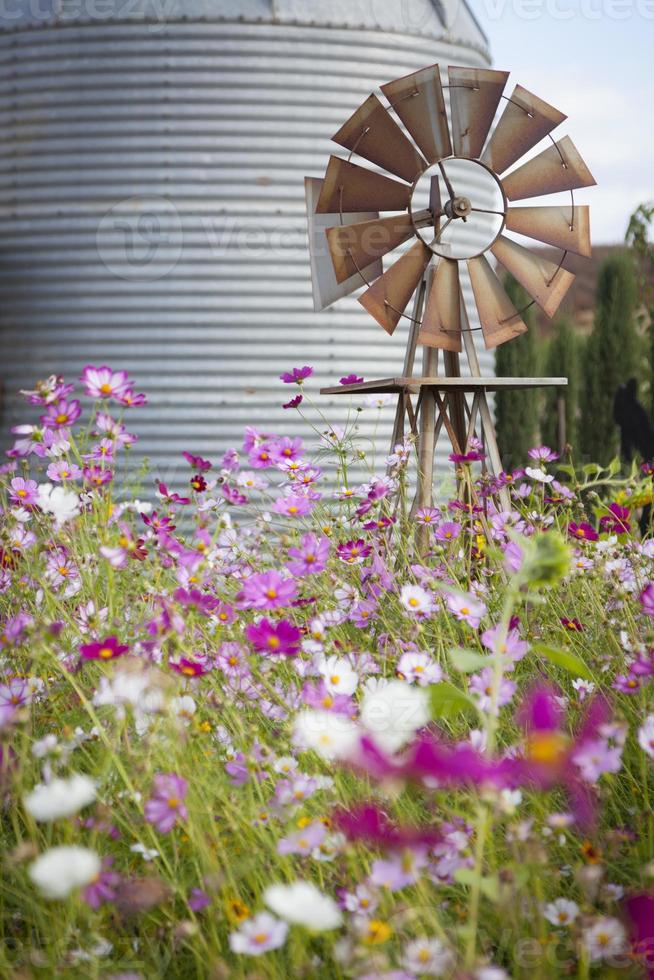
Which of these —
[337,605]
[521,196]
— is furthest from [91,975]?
[521,196]

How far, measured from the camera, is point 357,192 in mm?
3449

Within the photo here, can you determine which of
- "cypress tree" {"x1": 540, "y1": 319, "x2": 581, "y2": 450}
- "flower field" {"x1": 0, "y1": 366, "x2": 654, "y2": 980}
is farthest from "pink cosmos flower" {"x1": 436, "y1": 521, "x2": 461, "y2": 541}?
"cypress tree" {"x1": 540, "y1": 319, "x2": 581, "y2": 450}

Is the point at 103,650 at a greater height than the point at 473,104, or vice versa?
the point at 473,104

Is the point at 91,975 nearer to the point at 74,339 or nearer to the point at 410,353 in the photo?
the point at 410,353

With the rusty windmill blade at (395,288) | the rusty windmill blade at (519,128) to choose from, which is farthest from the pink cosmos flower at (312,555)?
the rusty windmill blade at (519,128)

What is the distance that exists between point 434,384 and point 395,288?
13.3 inches

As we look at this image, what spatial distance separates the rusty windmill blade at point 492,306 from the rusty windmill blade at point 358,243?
0.29 metres

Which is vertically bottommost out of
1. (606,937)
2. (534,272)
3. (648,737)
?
(606,937)

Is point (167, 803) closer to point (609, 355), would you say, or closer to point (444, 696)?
point (444, 696)

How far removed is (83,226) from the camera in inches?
255

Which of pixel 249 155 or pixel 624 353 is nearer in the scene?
pixel 249 155

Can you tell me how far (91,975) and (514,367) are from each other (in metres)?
8.76

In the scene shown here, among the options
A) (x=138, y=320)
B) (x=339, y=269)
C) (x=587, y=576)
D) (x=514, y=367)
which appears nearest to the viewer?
(x=587, y=576)

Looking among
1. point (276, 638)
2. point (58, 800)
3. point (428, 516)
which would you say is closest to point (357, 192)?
point (428, 516)
